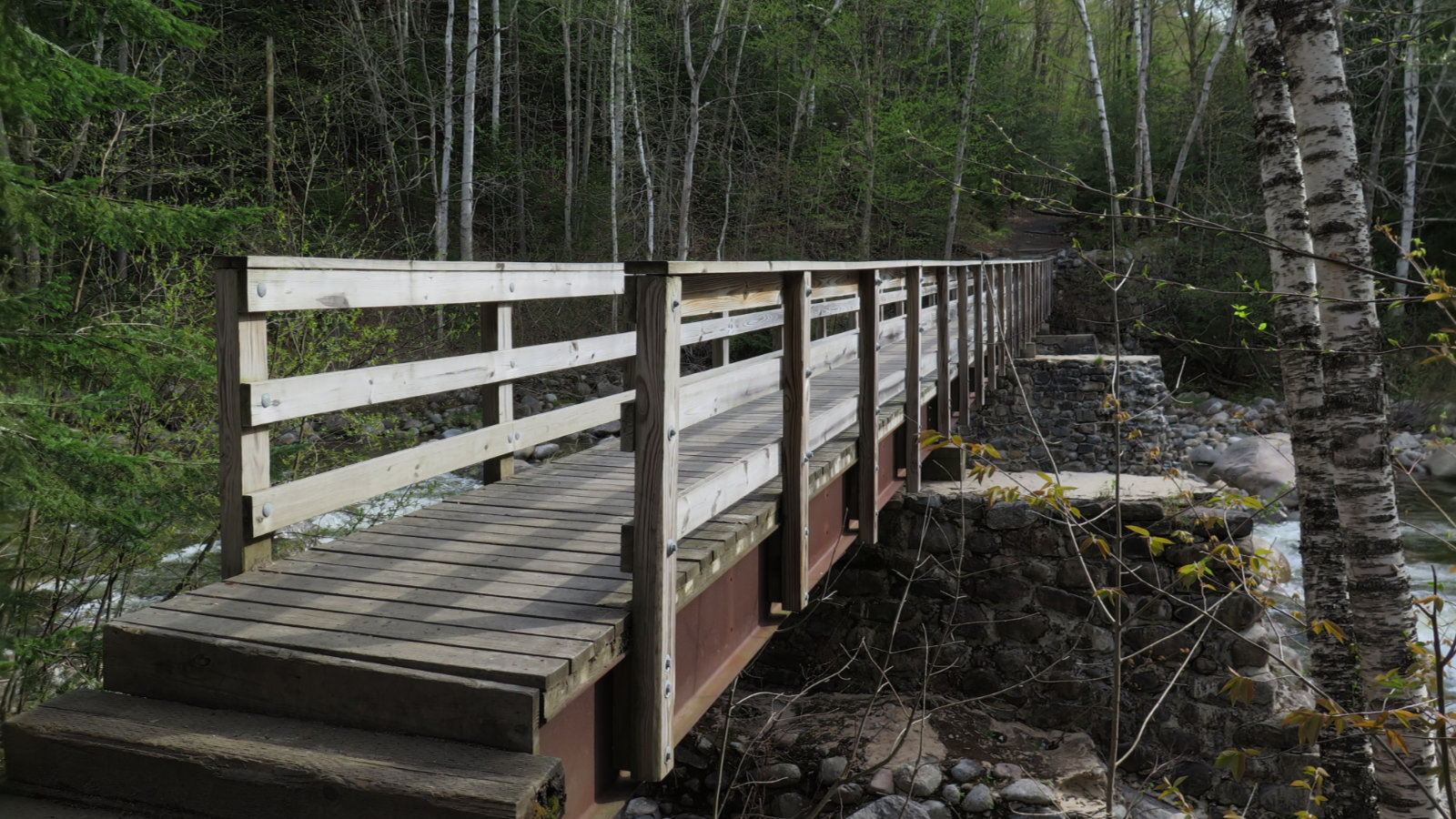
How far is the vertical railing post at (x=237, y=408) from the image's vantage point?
3002mm

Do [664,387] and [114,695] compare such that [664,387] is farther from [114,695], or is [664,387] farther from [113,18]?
[113,18]

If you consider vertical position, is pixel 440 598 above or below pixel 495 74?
below

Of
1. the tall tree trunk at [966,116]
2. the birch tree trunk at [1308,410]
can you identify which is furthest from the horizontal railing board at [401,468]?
the tall tree trunk at [966,116]

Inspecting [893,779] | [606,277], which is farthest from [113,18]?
[893,779]

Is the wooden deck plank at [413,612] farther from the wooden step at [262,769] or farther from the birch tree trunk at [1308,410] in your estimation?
the birch tree trunk at [1308,410]

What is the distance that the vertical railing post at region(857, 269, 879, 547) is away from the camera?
5000 millimetres

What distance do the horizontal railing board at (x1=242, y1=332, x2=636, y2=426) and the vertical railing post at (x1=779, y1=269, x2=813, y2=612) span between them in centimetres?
63

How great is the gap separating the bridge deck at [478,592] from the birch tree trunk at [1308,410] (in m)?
2.45

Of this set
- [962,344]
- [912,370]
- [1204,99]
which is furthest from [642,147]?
[912,370]

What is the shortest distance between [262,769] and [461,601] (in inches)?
32.3

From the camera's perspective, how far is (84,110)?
493cm

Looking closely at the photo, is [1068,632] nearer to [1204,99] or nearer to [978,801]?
[978,801]

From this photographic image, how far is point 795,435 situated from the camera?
3.96 m

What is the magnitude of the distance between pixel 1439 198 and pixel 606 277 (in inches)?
832
